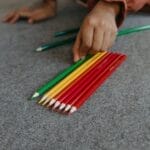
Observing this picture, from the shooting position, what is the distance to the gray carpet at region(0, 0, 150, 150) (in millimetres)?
379

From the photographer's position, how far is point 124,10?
1.99 ft

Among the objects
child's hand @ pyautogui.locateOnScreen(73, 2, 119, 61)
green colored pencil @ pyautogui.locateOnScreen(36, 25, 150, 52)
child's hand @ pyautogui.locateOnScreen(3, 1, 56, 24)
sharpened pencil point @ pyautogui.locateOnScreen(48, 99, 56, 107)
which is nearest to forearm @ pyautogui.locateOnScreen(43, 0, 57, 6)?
child's hand @ pyautogui.locateOnScreen(3, 1, 56, 24)

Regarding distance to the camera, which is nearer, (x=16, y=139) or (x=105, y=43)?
(x=16, y=139)

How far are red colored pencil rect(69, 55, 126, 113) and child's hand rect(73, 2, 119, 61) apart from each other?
45 mm

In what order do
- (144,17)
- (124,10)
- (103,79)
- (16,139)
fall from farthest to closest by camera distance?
(144,17)
(124,10)
(103,79)
(16,139)

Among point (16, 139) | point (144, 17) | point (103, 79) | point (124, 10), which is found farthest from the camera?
point (144, 17)

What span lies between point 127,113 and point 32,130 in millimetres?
129

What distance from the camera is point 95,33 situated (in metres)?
0.53

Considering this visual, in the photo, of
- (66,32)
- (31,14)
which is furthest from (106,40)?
(31,14)

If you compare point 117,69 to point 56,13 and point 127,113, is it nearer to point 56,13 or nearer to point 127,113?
point 127,113

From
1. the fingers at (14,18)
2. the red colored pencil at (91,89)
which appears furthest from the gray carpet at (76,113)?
the fingers at (14,18)

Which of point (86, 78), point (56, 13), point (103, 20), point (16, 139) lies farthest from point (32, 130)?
point (56, 13)

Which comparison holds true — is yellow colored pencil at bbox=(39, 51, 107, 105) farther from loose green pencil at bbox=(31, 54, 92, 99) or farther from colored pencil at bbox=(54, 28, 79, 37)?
colored pencil at bbox=(54, 28, 79, 37)

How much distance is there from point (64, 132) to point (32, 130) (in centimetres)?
4
